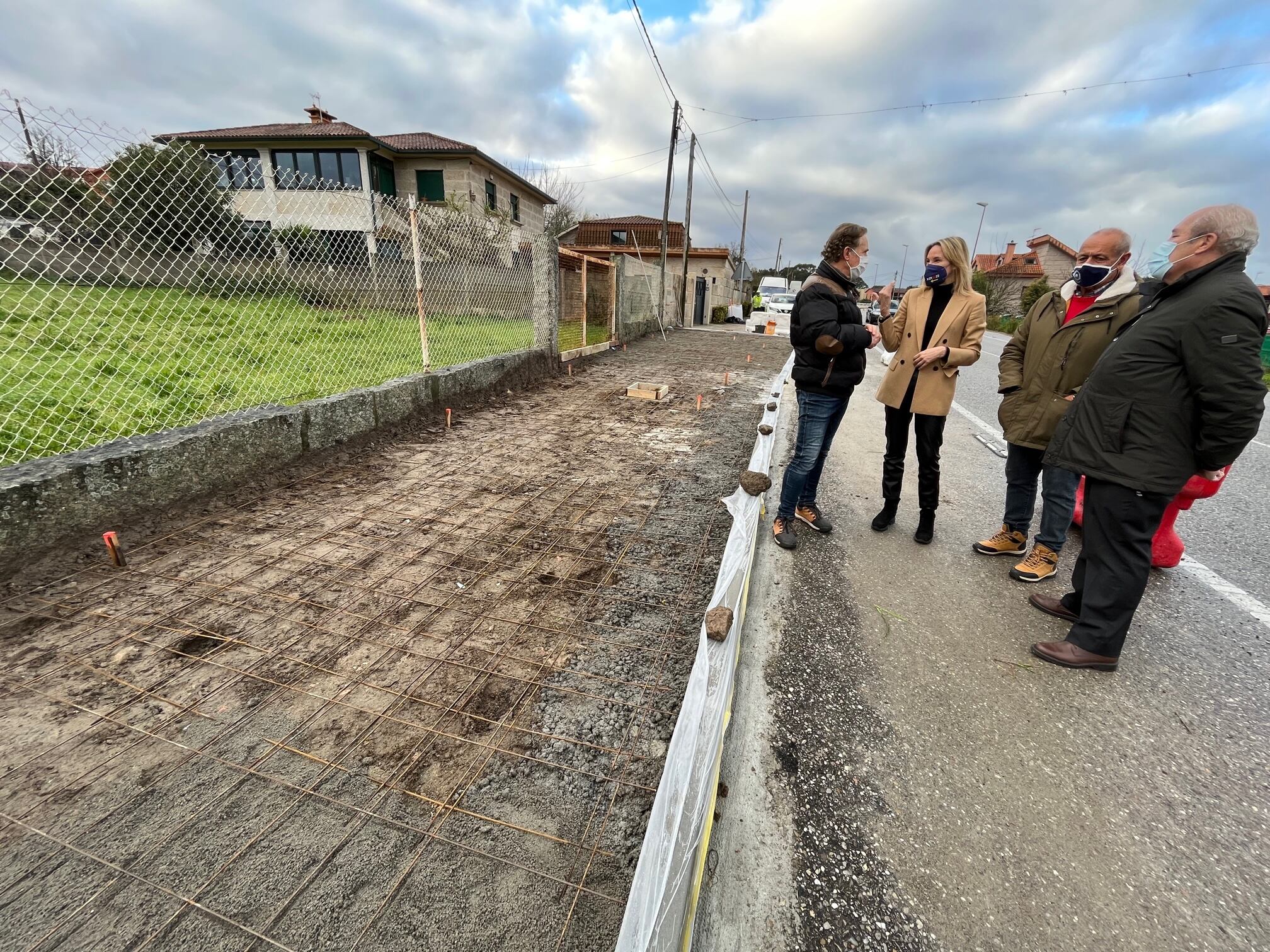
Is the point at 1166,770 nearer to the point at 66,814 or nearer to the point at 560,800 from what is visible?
the point at 560,800

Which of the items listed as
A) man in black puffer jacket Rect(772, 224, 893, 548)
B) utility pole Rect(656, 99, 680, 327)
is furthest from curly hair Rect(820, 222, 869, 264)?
utility pole Rect(656, 99, 680, 327)

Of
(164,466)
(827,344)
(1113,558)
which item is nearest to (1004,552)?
(1113,558)

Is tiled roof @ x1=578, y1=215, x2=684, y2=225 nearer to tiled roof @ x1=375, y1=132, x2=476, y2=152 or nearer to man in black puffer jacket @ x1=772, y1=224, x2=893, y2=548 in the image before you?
tiled roof @ x1=375, y1=132, x2=476, y2=152

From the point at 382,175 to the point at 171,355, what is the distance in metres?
20.0

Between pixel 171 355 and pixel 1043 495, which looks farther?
pixel 171 355

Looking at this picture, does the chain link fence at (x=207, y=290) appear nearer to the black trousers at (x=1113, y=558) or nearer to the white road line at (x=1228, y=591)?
the black trousers at (x=1113, y=558)

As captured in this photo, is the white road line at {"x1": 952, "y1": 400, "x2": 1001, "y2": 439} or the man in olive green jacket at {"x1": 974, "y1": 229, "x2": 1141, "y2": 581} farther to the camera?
the white road line at {"x1": 952, "y1": 400, "x2": 1001, "y2": 439}

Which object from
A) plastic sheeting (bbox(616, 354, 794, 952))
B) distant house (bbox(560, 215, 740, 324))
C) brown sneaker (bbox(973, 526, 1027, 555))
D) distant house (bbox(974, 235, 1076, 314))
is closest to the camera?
plastic sheeting (bbox(616, 354, 794, 952))

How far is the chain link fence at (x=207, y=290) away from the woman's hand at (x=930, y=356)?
13.6 ft

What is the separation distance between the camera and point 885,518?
→ 11.3ft

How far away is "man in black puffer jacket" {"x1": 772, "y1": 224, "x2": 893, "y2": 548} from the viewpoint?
277cm

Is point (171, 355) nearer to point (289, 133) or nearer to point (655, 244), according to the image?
point (289, 133)

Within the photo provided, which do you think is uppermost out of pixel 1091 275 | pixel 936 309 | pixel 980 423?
pixel 1091 275

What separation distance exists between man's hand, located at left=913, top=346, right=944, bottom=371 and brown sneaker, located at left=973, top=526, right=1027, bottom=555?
1176 mm
